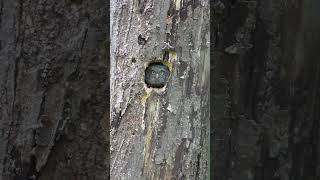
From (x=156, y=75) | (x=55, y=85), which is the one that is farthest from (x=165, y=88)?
(x=55, y=85)

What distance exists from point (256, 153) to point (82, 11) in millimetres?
472

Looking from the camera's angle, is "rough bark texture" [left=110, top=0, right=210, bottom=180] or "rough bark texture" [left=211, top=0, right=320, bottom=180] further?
"rough bark texture" [left=211, top=0, right=320, bottom=180]

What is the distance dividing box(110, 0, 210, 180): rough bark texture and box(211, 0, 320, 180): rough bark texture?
23.3 inches

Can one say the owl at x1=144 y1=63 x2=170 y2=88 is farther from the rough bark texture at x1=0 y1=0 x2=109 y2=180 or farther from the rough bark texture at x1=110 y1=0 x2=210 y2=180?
the rough bark texture at x1=0 y1=0 x2=109 y2=180

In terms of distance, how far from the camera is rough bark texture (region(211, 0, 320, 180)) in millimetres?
1538

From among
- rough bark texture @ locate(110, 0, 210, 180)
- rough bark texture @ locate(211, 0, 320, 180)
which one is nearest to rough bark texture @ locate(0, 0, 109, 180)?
rough bark texture @ locate(211, 0, 320, 180)

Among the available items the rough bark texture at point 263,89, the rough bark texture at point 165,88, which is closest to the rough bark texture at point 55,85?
the rough bark texture at point 263,89

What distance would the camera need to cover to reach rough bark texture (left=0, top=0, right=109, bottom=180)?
4.95 feet

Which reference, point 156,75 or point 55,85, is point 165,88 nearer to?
point 156,75

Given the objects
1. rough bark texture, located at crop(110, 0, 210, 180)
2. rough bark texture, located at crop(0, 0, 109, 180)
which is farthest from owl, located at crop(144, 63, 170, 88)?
rough bark texture, located at crop(0, 0, 109, 180)

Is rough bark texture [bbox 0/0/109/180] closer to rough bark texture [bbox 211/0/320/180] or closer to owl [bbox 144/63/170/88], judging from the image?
rough bark texture [bbox 211/0/320/180]

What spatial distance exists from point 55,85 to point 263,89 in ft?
1.43

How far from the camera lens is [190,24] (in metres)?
0.93

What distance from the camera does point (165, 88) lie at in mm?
936
